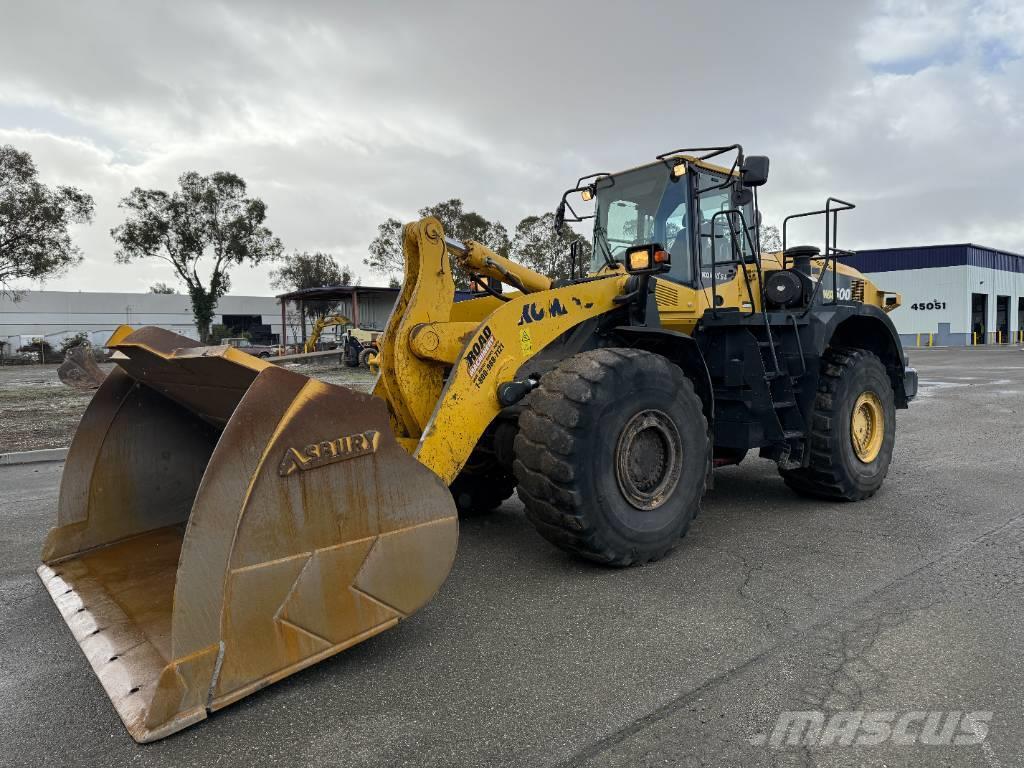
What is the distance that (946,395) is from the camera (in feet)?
47.3

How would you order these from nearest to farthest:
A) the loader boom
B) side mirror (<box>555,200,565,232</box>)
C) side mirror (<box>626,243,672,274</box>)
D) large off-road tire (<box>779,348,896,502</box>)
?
the loader boom
side mirror (<box>626,243,672,274</box>)
large off-road tire (<box>779,348,896,502</box>)
side mirror (<box>555,200,565,232</box>)

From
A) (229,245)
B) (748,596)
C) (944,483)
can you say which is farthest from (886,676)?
(229,245)

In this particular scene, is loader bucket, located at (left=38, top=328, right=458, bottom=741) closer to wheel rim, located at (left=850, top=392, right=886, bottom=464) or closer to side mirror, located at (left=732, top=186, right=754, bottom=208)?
side mirror, located at (left=732, top=186, right=754, bottom=208)

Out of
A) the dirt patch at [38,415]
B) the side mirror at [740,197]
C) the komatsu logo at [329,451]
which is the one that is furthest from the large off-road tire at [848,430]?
the dirt patch at [38,415]

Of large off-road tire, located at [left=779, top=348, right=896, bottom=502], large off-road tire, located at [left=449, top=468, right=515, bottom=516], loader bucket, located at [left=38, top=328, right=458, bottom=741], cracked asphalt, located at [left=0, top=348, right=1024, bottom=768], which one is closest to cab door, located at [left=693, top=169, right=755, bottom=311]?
large off-road tire, located at [left=779, top=348, right=896, bottom=502]

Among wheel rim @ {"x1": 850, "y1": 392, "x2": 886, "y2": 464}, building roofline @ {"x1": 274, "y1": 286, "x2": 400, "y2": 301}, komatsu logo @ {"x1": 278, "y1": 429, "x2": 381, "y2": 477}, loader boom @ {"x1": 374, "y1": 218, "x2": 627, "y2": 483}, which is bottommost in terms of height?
wheel rim @ {"x1": 850, "y1": 392, "x2": 886, "y2": 464}

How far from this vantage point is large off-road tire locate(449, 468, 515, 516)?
16.8 ft

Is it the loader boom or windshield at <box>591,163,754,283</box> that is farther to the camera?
windshield at <box>591,163,754,283</box>

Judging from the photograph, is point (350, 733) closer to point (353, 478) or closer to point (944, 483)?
point (353, 478)

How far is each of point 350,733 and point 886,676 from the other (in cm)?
214

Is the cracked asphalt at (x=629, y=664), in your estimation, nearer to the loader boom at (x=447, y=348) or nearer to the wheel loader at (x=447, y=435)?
the wheel loader at (x=447, y=435)

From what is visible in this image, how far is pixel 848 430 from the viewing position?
550 centimetres

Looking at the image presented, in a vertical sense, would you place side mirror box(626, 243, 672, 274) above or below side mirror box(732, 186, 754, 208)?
below

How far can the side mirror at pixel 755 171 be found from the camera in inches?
177
